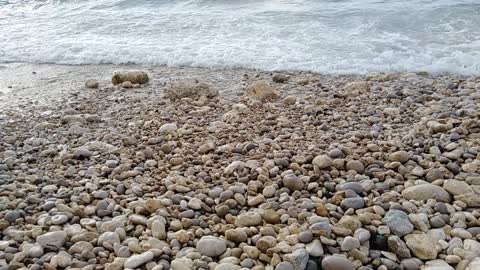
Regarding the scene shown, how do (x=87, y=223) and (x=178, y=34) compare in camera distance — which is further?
(x=178, y=34)

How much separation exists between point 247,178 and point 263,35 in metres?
4.51

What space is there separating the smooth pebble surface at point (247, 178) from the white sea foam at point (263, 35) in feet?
3.94

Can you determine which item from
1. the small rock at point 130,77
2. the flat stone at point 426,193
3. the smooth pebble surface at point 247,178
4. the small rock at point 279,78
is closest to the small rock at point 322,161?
the smooth pebble surface at point 247,178

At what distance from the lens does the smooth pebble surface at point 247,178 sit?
6.82 feet

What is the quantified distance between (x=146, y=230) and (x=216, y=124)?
5.10ft

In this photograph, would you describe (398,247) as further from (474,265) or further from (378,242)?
(474,265)

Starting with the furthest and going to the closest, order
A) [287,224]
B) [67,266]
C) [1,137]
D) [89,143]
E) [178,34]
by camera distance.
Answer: [178,34] < [1,137] < [89,143] < [287,224] < [67,266]

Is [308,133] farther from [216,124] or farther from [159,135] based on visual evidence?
[159,135]

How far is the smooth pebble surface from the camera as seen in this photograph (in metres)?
2.08

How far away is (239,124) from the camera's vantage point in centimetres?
372

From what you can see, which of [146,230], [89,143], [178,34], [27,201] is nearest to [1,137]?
[89,143]

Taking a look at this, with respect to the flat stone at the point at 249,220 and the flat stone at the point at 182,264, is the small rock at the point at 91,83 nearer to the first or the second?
the flat stone at the point at 249,220

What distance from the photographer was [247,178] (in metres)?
2.76

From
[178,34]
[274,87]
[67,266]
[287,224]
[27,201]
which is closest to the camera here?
[67,266]
